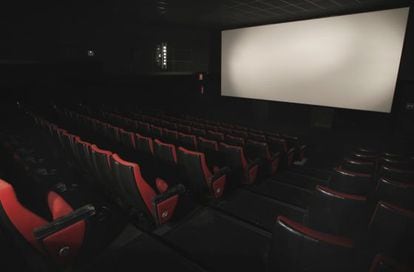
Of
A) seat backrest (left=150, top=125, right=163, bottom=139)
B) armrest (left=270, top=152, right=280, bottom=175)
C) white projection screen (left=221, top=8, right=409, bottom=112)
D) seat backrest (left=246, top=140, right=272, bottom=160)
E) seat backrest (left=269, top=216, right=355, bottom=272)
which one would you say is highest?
white projection screen (left=221, top=8, right=409, bottom=112)

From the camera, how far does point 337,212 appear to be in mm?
1857

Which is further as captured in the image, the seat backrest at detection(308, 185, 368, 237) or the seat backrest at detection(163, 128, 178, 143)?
the seat backrest at detection(163, 128, 178, 143)

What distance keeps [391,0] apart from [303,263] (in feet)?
23.9

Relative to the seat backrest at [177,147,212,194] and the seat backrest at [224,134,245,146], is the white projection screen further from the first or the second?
the seat backrest at [177,147,212,194]

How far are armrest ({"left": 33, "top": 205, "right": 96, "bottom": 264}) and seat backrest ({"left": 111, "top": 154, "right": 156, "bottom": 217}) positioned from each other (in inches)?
17.2

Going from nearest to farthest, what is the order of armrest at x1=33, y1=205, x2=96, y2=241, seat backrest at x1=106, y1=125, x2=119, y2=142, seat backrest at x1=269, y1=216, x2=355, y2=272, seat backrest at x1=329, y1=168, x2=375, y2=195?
seat backrest at x1=269, y1=216, x2=355, y2=272 < armrest at x1=33, y1=205, x2=96, y2=241 < seat backrest at x1=329, y1=168, x2=375, y2=195 < seat backrest at x1=106, y1=125, x2=119, y2=142

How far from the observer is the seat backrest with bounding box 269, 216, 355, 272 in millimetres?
1142

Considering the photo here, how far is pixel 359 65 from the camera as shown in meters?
7.05

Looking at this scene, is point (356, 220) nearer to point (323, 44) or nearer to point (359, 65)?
point (359, 65)

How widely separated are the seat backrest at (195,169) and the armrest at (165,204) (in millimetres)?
536

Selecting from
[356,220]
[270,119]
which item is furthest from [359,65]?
[356,220]

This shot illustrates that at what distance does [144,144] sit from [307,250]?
301 centimetres

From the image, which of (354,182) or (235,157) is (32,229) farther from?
(354,182)

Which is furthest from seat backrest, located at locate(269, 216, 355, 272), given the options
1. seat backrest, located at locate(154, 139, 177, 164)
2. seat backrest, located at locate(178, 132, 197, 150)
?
seat backrest, located at locate(178, 132, 197, 150)
